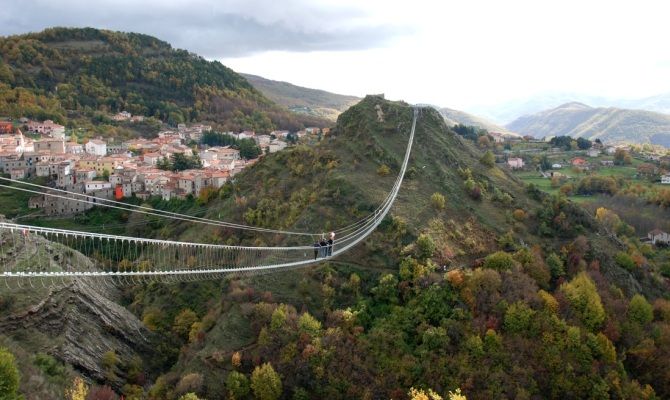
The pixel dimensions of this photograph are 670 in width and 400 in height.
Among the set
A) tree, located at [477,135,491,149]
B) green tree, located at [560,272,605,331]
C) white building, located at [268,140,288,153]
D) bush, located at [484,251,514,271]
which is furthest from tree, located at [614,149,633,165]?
bush, located at [484,251,514,271]

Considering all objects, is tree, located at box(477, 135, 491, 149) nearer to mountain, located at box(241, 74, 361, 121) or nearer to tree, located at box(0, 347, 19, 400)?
tree, located at box(0, 347, 19, 400)

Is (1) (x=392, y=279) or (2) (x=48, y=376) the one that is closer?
(2) (x=48, y=376)

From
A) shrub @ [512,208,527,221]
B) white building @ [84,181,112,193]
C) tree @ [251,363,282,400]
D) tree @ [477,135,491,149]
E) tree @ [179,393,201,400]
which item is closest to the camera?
→ tree @ [179,393,201,400]

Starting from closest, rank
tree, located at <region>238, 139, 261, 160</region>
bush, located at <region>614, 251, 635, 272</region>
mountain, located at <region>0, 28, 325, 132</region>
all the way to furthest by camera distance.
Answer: bush, located at <region>614, 251, 635, 272</region> → tree, located at <region>238, 139, 261, 160</region> → mountain, located at <region>0, 28, 325, 132</region>

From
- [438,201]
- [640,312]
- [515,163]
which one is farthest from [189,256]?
[515,163]

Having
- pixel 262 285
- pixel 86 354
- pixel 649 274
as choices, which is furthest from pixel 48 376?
pixel 649 274

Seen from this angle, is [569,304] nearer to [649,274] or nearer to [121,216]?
[649,274]

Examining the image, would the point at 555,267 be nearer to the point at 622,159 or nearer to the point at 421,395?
the point at 421,395
